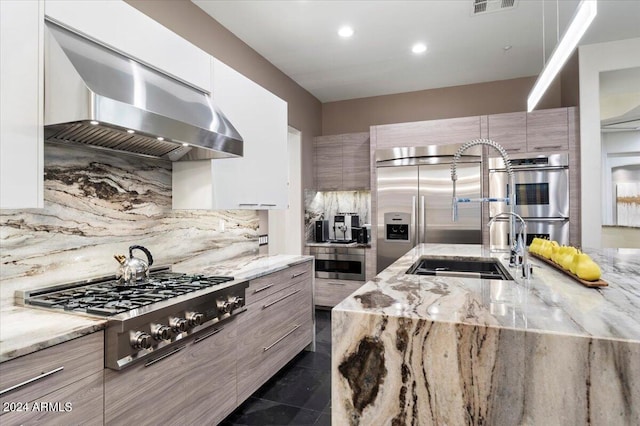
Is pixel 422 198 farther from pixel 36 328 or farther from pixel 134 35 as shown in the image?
pixel 36 328

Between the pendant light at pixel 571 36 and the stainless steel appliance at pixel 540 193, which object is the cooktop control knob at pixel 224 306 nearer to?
the pendant light at pixel 571 36

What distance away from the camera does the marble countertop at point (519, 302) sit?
3.18 feet

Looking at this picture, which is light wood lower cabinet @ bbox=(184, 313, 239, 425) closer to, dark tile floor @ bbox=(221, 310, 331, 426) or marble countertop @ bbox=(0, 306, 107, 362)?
dark tile floor @ bbox=(221, 310, 331, 426)

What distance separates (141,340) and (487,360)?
129 cm

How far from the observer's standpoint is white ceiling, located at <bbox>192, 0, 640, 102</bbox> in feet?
9.66

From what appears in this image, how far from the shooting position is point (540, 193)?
3.80m

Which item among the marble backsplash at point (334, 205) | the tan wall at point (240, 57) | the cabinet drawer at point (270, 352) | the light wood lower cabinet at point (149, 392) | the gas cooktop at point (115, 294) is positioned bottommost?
the cabinet drawer at point (270, 352)

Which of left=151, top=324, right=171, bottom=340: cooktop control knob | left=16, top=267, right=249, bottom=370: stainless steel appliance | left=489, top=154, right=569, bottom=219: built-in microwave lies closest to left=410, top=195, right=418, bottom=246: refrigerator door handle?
left=489, top=154, right=569, bottom=219: built-in microwave

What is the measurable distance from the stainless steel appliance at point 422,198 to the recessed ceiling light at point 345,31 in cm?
146

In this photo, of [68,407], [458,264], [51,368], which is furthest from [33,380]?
[458,264]

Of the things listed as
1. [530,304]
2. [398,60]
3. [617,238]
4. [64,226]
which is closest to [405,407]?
[530,304]

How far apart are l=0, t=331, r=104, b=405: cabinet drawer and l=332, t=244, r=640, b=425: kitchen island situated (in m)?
0.92

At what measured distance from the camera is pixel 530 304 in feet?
3.86

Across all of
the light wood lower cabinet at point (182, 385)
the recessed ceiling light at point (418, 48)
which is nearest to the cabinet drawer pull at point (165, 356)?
the light wood lower cabinet at point (182, 385)
